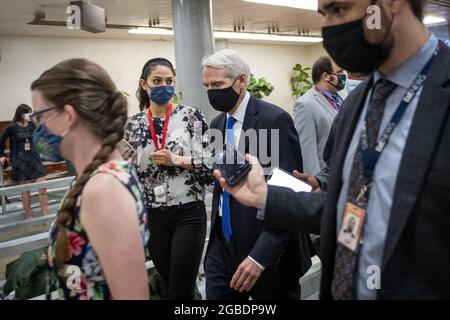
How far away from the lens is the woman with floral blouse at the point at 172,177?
8.61 ft

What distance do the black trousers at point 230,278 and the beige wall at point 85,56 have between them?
24.8 feet

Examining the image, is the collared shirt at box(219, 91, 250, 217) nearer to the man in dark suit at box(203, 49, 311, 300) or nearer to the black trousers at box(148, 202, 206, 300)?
the man in dark suit at box(203, 49, 311, 300)

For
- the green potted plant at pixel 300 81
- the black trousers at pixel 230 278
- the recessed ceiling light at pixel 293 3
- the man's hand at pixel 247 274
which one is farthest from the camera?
the green potted plant at pixel 300 81

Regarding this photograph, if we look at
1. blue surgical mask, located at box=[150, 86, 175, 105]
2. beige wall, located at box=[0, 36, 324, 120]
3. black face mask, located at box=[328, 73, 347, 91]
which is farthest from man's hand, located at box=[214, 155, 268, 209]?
beige wall, located at box=[0, 36, 324, 120]

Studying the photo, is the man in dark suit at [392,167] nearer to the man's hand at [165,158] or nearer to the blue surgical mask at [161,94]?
the man's hand at [165,158]

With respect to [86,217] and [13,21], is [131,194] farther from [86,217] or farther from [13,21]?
[13,21]

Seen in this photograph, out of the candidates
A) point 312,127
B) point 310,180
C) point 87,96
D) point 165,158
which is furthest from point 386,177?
point 312,127

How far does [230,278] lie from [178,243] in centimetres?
49

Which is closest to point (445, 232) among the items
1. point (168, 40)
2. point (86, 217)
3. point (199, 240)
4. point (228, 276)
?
point (86, 217)

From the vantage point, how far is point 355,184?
3.84 feet

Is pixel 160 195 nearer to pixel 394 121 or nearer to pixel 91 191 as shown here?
pixel 91 191

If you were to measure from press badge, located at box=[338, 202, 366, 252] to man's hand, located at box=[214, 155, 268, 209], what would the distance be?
36 cm

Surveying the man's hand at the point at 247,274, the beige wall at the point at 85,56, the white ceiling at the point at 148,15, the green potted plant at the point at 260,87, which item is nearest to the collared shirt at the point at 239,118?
the man's hand at the point at 247,274

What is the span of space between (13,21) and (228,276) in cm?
858
